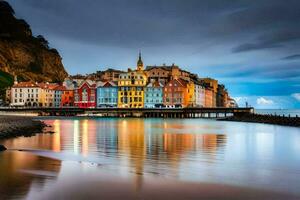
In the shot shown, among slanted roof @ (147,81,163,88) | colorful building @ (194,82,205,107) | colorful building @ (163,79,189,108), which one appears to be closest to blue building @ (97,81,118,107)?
slanted roof @ (147,81,163,88)

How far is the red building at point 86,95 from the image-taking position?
13725 cm

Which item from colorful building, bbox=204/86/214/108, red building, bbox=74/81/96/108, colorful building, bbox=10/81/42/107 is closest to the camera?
red building, bbox=74/81/96/108

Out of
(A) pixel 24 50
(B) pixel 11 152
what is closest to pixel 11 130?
(B) pixel 11 152

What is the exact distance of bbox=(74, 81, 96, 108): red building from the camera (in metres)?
137

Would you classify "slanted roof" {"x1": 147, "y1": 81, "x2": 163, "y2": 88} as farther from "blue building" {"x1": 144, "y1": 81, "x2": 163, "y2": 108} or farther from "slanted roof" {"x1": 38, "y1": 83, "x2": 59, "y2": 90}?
"slanted roof" {"x1": 38, "y1": 83, "x2": 59, "y2": 90}

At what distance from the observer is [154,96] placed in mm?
131875

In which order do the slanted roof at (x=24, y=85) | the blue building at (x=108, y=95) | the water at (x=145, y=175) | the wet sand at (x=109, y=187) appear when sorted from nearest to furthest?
the wet sand at (x=109, y=187), the water at (x=145, y=175), the blue building at (x=108, y=95), the slanted roof at (x=24, y=85)

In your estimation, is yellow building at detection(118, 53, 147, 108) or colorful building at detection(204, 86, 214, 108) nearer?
yellow building at detection(118, 53, 147, 108)

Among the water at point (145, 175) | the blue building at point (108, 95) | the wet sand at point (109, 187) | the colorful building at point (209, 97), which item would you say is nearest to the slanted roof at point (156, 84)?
the blue building at point (108, 95)

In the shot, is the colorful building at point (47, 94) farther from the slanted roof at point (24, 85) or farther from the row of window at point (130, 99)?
the row of window at point (130, 99)

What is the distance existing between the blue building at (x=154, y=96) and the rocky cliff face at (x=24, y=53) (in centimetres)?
5360

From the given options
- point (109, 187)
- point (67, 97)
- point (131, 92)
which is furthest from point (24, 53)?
point (109, 187)

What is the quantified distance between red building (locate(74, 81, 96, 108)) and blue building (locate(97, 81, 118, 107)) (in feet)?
9.65

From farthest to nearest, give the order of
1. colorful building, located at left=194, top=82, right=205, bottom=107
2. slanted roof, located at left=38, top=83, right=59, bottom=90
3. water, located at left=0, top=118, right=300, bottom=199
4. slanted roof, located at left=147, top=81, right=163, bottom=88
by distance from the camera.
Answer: colorful building, located at left=194, top=82, right=205, bottom=107 → slanted roof, located at left=38, top=83, right=59, bottom=90 → slanted roof, located at left=147, top=81, right=163, bottom=88 → water, located at left=0, top=118, right=300, bottom=199
